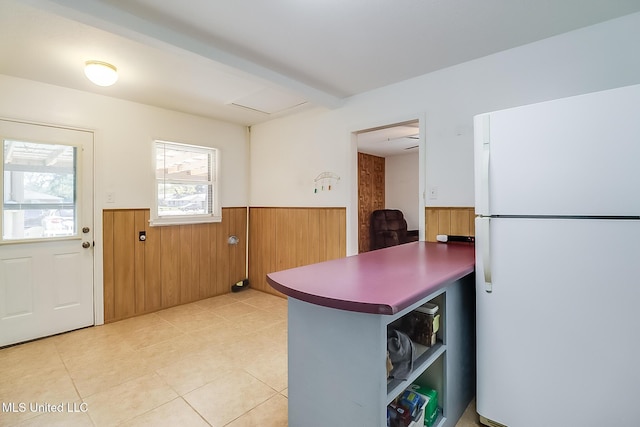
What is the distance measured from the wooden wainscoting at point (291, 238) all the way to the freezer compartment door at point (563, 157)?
1877 millimetres

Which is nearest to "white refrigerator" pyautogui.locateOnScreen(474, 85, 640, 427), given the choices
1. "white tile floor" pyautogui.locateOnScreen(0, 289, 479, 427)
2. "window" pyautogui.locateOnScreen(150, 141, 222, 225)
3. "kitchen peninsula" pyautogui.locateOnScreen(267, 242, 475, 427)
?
"kitchen peninsula" pyautogui.locateOnScreen(267, 242, 475, 427)

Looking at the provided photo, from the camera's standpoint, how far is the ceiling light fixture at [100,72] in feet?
7.63

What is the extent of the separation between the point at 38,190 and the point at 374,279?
3.24 metres

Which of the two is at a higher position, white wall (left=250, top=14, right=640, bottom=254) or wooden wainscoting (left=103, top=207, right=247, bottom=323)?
white wall (left=250, top=14, right=640, bottom=254)

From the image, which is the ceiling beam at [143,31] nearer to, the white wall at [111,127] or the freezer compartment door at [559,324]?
the white wall at [111,127]

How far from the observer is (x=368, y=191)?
6.64 meters

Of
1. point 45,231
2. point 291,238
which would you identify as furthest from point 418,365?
point 45,231

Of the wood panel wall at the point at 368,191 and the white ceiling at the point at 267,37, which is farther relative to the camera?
the wood panel wall at the point at 368,191

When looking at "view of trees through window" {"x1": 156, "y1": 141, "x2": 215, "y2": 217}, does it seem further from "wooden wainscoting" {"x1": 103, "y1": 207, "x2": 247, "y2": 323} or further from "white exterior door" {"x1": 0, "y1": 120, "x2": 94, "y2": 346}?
"white exterior door" {"x1": 0, "y1": 120, "x2": 94, "y2": 346}

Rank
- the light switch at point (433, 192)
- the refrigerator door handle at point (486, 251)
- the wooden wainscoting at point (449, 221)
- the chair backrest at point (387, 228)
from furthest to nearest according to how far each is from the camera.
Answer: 1. the chair backrest at point (387, 228)
2. the light switch at point (433, 192)
3. the wooden wainscoting at point (449, 221)
4. the refrigerator door handle at point (486, 251)

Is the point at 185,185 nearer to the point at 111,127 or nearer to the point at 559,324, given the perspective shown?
the point at 111,127

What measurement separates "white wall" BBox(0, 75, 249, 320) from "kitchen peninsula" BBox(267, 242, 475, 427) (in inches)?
109

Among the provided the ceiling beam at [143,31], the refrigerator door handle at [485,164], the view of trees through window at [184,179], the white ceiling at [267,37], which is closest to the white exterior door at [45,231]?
the white ceiling at [267,37]

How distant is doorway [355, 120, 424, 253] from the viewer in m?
6.35
